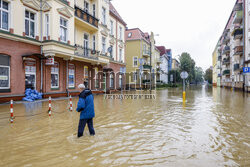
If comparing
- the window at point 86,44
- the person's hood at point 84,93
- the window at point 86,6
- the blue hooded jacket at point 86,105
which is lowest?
the blue hooded jacket at point 86,105

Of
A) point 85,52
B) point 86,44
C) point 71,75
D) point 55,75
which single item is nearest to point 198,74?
point 86,44

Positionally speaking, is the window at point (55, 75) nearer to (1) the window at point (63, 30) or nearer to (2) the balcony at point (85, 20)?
(1) the window at point (63, 30)

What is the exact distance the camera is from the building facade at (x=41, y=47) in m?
12.8

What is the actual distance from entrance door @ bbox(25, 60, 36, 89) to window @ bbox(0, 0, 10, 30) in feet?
9.64

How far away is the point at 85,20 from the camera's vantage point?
771 inches

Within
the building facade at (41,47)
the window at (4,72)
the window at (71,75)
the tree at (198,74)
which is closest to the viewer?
the window at (4,72)

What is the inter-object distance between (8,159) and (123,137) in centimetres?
294

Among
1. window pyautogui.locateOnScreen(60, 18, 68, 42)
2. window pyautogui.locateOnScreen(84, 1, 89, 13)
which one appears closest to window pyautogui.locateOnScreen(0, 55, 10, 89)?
window pyautogui.locateOnScreen(60, 18, 68, 42)

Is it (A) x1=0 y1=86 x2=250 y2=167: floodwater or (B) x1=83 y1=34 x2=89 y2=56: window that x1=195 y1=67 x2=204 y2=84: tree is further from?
(A) x1=0 y1=86 x2=250 y2=167: floodwater

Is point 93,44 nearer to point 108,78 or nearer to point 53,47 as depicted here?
point 108,78

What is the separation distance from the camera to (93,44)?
22391mm

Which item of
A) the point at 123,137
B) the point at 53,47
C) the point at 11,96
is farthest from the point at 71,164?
the point at 53,47

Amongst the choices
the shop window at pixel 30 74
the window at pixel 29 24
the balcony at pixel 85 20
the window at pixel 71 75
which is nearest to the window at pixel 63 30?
the balcony at pixel 85 20

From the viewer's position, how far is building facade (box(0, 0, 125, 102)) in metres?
12.8
